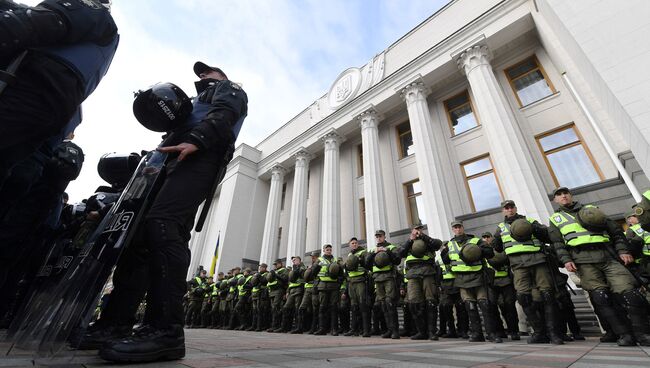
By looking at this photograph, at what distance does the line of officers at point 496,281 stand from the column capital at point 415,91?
7.95 m

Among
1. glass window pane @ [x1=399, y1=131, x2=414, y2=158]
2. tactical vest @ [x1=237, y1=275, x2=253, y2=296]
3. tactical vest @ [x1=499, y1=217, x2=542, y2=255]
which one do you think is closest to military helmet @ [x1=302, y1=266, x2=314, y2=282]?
tactical vest @ [x1=237, y1=275, x2=253, y2=296]

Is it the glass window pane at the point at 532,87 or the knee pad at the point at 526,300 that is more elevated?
the glass window pane at the point at 532,87

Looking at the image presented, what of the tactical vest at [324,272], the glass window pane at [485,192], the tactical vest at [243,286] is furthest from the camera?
the glass window pane at [485,192]

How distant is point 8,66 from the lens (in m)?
1.59

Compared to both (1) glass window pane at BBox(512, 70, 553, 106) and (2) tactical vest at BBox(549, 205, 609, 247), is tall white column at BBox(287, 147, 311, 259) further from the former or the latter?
(2) tactical vest at BBox(549, 205, 609, 247)

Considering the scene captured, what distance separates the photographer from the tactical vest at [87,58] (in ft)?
5.72

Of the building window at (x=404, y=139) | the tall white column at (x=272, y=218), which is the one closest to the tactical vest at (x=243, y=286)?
the tall white column at (x=272, y=218)

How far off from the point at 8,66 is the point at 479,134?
12449 mm

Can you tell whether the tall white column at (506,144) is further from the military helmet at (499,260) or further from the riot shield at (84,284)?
the riot shield at (84,284)

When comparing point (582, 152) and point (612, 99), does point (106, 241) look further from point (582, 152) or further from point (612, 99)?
point (582, 152)

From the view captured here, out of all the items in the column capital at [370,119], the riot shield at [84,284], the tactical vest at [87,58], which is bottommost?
the riot shield at [84,284]

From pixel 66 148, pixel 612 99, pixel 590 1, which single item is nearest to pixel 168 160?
pixel 66 148

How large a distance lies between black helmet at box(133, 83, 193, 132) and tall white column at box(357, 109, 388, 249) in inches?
367

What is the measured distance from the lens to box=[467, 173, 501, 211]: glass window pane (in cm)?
993
